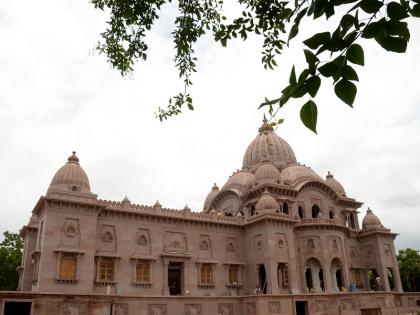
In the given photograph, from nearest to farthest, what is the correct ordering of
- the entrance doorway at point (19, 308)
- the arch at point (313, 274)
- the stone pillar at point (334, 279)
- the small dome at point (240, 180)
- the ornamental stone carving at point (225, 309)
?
the entrance doorway at point (19, 308)
the ornamental stone carving at point (225, 309)
the arch at point (313, 274)
the stone pillar at point (334, 279)
the small dome at point (240, 180)

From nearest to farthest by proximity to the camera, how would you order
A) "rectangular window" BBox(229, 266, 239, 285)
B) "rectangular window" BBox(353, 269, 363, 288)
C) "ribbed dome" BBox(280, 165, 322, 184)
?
1. "rectangular window" BBox(229, 266, 239, 285)
2. "rectangular window" BBox(353, 269, 363, 288)
3. "ribbed dome" BBox(280, 165, 322, 184)

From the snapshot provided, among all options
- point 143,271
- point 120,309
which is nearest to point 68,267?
point 120,309

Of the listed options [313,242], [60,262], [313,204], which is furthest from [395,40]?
[313,204]

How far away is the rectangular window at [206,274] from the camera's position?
2664 cm

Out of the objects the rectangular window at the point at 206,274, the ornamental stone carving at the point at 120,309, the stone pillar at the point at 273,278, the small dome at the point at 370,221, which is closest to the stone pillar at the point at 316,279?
the stone pillar at the point at 273,278

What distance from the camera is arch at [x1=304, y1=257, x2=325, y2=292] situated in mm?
28195

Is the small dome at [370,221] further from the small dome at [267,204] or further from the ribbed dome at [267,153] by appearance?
the small dome at [267,204]

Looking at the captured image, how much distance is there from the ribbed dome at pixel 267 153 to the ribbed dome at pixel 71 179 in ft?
55.8

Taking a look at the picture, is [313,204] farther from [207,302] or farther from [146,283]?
[146,283]

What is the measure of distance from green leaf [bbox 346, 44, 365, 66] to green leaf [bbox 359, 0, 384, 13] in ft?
0.68

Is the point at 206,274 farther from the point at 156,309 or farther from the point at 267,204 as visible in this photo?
the point at 267,204

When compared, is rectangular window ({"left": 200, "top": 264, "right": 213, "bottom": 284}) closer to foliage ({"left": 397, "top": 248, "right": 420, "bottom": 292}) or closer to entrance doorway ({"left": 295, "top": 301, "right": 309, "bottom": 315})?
entrance doorway ({"left": 295, "top": 301, "right": 309, "bottom": 315})

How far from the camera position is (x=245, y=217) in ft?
104

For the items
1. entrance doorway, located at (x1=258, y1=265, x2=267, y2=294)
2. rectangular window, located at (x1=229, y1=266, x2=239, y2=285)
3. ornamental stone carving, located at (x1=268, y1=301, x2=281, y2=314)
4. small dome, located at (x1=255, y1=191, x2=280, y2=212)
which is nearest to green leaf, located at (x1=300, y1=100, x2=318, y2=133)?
ornamental stone carving, located at (x1=268, y1=301, x2=281, y2=314)
